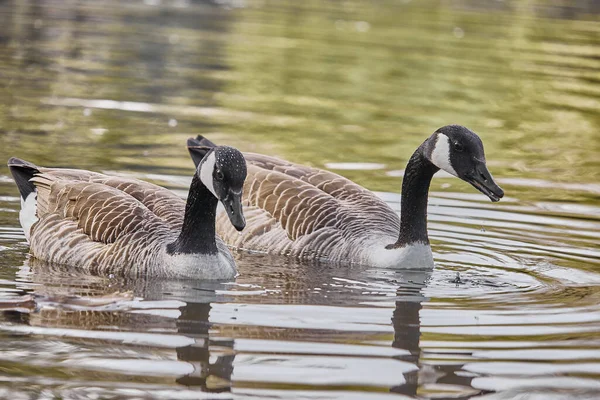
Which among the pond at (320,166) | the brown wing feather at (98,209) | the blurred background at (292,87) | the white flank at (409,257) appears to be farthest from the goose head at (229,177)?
the blurred background at (292,87)

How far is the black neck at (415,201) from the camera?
11453 millimetres

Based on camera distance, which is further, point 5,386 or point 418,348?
point 418,348

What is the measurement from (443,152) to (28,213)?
412 centimetres

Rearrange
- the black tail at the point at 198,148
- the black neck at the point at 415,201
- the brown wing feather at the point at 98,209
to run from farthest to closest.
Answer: the black tail at the point at 198,148 < the black neck at the point at 415,201 < the brown wing feather at the point at 98,209

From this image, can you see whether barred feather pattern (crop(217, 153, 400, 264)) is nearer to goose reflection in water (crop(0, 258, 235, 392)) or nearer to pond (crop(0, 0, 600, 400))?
pond (crop(0, 0, 600, 400))

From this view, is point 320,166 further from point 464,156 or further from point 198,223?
point 198,223

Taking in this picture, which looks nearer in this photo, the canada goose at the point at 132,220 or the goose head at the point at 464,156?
the canada goose at the point at 132,220

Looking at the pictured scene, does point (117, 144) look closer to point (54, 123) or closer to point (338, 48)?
point (54, 123)

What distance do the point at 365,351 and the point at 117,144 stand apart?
9.28 meters

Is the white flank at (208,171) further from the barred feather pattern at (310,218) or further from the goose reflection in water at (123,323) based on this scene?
the barred feather pattern at (310,218)

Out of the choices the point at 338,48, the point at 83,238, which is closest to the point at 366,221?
the point at 83,238

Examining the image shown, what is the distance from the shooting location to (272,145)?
703 inches

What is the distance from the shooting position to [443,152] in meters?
11.2

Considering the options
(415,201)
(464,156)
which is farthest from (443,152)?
(415,201)
